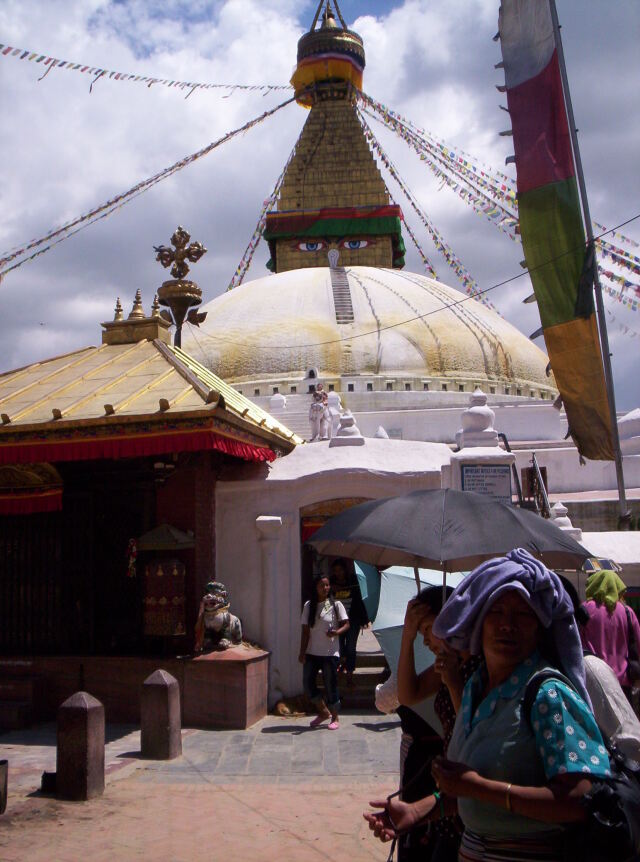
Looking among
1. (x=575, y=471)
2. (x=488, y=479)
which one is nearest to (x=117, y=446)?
(x=488, y=479)

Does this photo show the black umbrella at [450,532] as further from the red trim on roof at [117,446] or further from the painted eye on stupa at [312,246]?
the painted eye on stupa at [312,246]

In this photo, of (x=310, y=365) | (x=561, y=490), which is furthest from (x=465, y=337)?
(x=561, y=490)

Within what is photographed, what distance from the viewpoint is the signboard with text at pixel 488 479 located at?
934cm

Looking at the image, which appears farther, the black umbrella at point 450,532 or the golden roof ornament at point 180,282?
the golden roof ornament at point 180,282

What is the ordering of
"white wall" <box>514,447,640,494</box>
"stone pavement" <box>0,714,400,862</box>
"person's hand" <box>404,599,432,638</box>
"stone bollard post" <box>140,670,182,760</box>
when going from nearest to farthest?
"person's hand" <box>404,599,432,638</box> < "stone pavement" <box>0,714,400,862</box> < "stone bollard post" <box>140,670,182,760</box> < "white wall" <box>514,447,640,494</box>

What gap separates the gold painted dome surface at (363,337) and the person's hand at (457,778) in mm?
20353

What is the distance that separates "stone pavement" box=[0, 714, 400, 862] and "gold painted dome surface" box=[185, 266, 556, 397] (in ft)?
52.1

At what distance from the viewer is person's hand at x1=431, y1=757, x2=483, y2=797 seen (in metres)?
2.19

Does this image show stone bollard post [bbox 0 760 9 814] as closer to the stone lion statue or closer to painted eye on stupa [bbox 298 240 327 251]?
the stone lion statue

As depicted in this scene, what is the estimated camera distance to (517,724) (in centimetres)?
222

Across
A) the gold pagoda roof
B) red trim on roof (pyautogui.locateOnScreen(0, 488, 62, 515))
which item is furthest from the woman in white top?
red trim on roof (pyautogui.locateOnScreen(0, 488, 62, 515))

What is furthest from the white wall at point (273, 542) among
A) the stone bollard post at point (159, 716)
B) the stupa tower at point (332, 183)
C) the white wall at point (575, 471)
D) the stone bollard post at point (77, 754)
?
the stupa tower at point (332, 183)

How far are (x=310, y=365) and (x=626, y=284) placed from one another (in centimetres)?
1053

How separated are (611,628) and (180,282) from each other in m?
7.89
